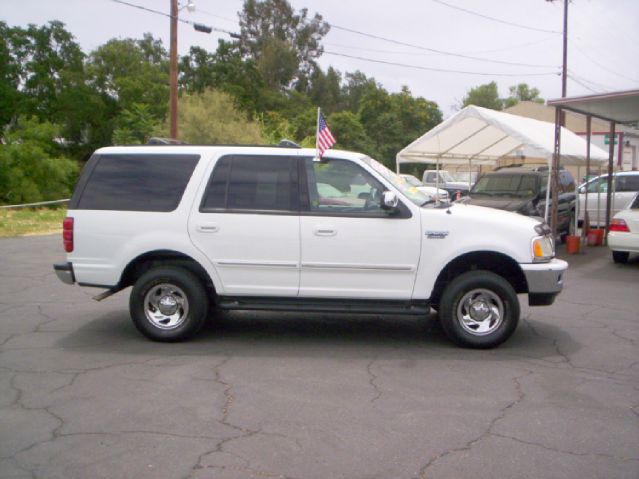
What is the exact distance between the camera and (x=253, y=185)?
22.1ft

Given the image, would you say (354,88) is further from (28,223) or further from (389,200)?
(389,200)

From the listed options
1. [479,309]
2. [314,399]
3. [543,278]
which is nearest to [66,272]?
[314,399]

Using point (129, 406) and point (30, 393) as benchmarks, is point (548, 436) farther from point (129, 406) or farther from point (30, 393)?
point (30, 393)

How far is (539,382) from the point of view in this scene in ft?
18.8

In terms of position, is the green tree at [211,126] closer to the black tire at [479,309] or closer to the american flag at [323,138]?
the american flag at [323,138]

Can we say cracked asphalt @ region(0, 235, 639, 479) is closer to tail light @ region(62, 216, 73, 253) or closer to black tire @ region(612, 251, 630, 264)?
tail light @ region(62, 216, 73, 253)

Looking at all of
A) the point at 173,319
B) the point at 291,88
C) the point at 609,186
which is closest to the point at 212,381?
the point at 173,319

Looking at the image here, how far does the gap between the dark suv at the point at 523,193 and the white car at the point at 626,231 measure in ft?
7.08

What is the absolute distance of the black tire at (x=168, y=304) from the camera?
21.9 feet

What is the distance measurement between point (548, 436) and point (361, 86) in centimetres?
8233

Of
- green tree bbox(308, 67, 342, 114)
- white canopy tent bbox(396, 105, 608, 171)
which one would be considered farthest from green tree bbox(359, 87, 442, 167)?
white canopy tent bbox(396, 105, 608, 171)

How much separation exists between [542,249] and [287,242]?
2.48 metres

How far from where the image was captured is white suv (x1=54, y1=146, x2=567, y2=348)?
650 centimetres

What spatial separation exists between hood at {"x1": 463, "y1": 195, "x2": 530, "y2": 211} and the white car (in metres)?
2.19
